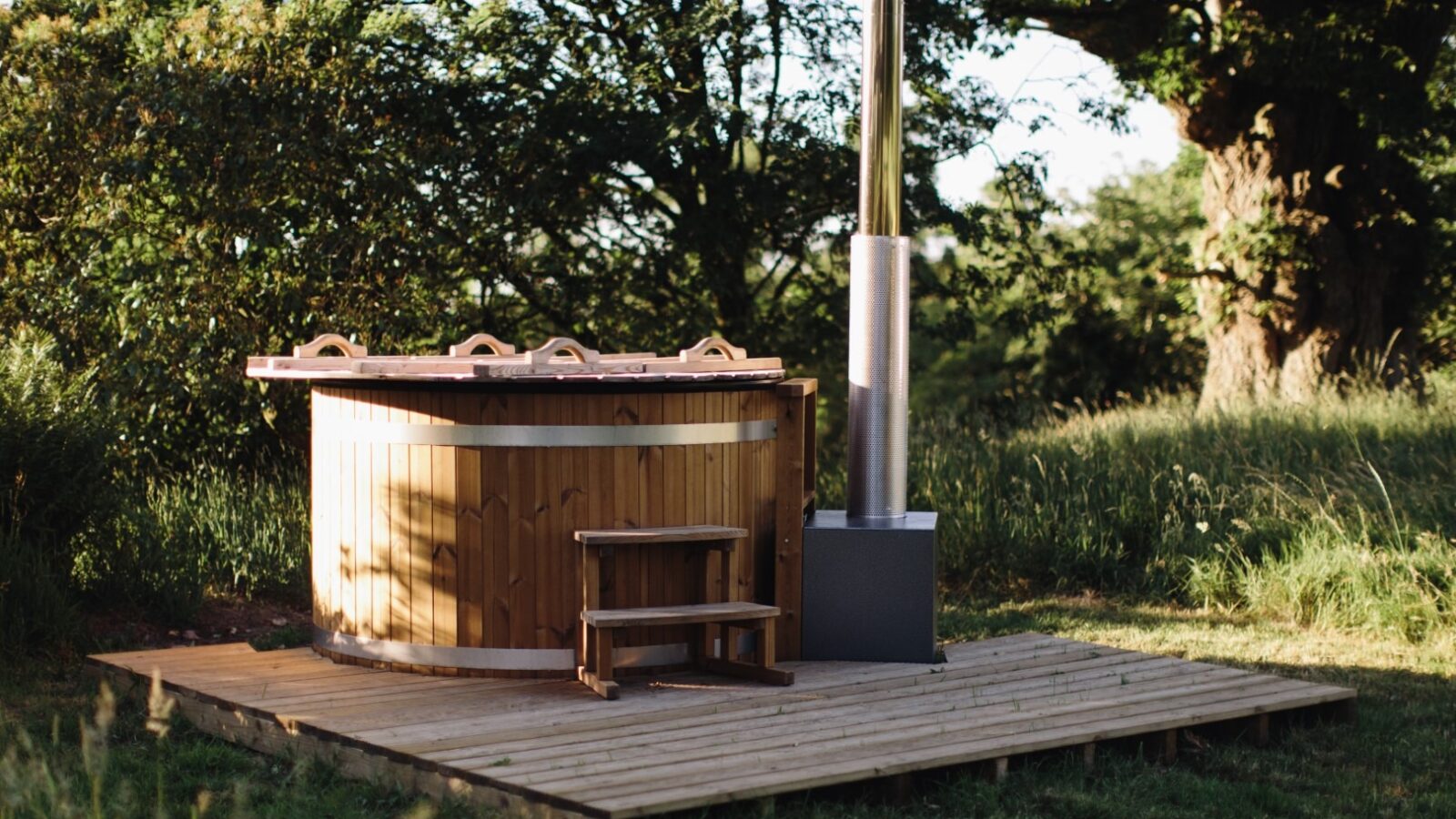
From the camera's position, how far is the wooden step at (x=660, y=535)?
598 centimetres

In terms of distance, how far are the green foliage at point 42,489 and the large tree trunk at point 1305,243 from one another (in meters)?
10.2

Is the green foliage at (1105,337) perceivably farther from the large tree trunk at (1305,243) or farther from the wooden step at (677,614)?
the wooden step at (677,614)

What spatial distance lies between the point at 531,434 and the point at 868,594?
1.67 metres

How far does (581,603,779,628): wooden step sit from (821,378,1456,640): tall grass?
13.4 feet

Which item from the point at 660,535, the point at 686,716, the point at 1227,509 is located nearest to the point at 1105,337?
the point at 1227,509

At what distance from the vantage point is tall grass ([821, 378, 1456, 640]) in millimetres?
8766

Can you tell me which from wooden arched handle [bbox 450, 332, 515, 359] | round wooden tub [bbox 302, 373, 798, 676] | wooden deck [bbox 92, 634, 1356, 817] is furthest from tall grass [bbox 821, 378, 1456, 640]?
round wooden tub [bbox 302, 373, 798, 676]

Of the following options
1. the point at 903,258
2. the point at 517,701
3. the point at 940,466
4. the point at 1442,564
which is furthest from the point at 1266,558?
the point at 517,701

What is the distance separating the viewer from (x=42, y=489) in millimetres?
7637

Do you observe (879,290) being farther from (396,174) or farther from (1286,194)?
(1286,194)

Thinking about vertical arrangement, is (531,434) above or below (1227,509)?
above

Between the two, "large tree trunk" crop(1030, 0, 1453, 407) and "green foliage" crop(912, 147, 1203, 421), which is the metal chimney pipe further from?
"green foliage" crop(912, 147, 1203, 421)

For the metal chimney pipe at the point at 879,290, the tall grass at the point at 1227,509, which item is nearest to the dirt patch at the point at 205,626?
the metal chimney pipe at the point at 879,290

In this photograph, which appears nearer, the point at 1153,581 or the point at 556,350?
the point at 556,350
